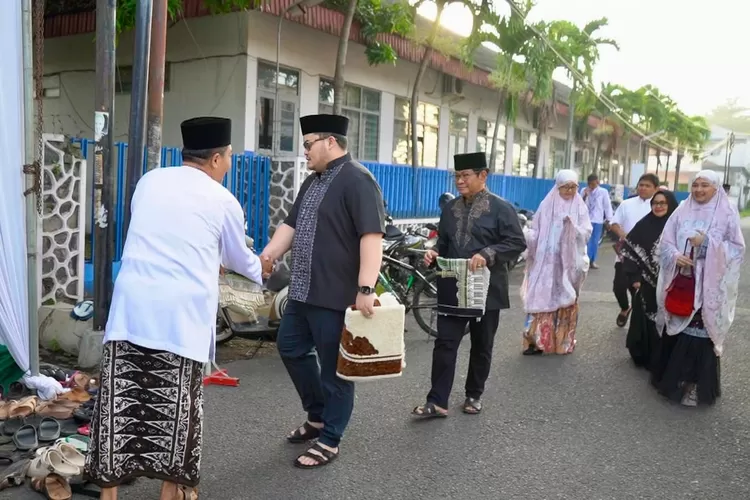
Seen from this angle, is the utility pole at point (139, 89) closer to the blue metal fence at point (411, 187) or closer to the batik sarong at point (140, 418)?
the batik sarong at point (140, 418)

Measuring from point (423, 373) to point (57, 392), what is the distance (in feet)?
9.24

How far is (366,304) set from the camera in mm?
3674

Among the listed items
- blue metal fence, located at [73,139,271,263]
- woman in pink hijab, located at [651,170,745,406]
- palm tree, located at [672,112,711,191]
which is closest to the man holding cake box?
woman in pink hijab, located at [651,170,745,406]

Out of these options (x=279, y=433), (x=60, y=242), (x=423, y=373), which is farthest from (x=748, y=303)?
(x=60, y=242)

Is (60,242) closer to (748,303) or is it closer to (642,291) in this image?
(642,291)

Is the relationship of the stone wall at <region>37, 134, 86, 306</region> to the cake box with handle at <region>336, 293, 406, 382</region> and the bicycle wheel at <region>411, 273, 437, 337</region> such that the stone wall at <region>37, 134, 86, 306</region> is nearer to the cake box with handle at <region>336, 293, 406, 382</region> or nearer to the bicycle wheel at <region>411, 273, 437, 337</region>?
the bicycle wheel at <region>411, 273, 437, 337</region>

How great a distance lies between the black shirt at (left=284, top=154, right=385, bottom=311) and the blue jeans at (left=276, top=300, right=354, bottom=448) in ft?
0.35

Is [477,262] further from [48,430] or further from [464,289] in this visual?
[48,430]

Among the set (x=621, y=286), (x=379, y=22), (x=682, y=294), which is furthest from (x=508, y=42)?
(x=682, y=294)

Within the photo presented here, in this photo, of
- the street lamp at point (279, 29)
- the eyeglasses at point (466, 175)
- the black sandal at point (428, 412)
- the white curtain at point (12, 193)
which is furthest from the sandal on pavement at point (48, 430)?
the street lamp at point (279, 29)

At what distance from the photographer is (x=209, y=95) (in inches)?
476

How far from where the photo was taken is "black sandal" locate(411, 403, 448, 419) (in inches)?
187

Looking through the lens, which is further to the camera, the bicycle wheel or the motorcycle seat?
the motorcycle seat

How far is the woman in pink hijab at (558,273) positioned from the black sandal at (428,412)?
223cm
